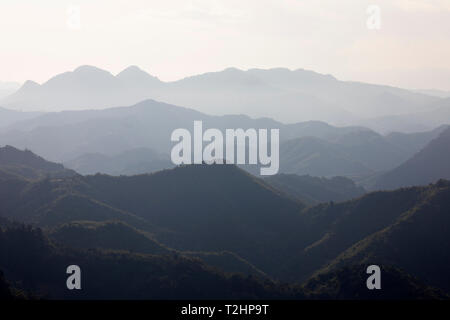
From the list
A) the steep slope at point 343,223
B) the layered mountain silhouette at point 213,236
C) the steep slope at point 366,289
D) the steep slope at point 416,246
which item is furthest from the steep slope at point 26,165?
the steep slope at point 366,289

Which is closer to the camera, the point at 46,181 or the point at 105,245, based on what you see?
the point at 105,245

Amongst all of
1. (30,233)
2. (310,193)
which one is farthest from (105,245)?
(310,193)

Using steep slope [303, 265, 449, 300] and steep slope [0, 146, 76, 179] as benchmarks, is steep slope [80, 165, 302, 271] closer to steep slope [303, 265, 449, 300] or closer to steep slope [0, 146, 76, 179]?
steep slope [303, 265, 449, 300]

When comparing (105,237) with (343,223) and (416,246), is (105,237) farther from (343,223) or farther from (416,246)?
(416,246)

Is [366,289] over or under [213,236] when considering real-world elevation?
under

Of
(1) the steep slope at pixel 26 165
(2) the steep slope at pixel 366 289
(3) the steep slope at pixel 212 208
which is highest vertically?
Answer: (1) the steep slope at pixel 26 165

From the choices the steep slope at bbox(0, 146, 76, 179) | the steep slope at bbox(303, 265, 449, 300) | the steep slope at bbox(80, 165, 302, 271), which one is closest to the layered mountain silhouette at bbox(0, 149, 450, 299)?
the steep slope at bbox(303, 265, 449, 300)

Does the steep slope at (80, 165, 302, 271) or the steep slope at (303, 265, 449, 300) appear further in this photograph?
the steep slope at (80, 165, 302, 271)

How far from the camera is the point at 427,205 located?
378 feet

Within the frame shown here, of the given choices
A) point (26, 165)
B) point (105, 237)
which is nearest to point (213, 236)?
point (105, 237)

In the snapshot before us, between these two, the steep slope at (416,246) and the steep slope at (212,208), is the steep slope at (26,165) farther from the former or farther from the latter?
the steep slope at (416,246)

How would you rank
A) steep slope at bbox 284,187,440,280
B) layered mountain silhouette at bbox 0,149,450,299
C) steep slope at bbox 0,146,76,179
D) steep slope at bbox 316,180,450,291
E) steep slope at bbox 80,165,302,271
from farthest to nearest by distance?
steep slope at bbox 0,146,76,179 < steep slope at bbox 80,165,302,271 < steep slope at bbox 284,187,440,280 < steep slope at bbox 316,180,450,291 < layered mountain silhouette at bbox 0,149,450,299
